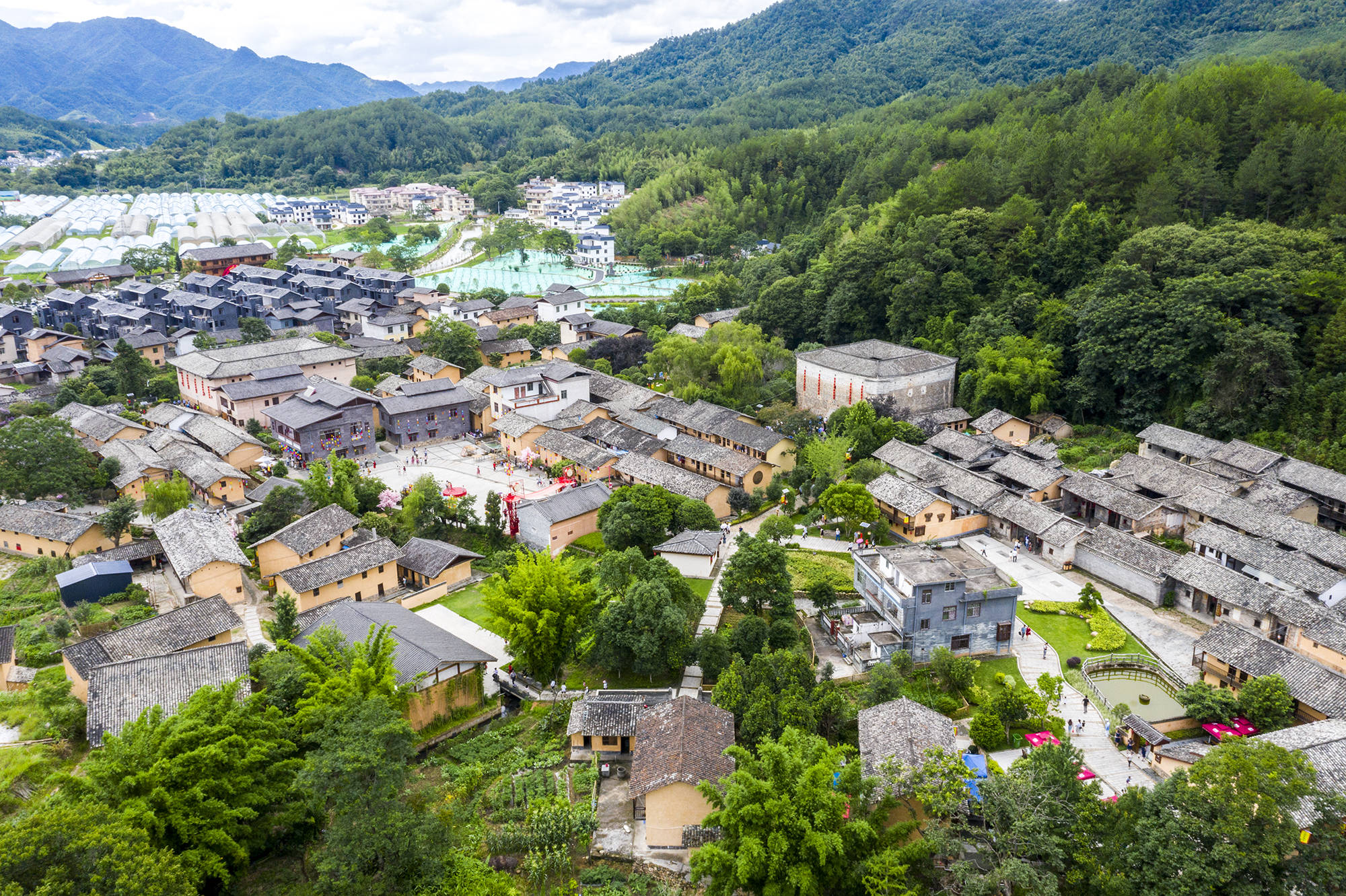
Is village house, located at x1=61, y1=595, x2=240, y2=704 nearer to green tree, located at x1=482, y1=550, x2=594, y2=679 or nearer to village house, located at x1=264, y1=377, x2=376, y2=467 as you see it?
green tree, located at x1=482, y1=550, x2=594, y2=679

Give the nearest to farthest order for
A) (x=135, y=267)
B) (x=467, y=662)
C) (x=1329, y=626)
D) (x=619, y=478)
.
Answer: (x=467, y=662) < (x=1329, y=626) < (x=619, y=478) < (x=135, y=267)

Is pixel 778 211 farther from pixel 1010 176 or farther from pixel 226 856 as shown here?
pixel 226 856

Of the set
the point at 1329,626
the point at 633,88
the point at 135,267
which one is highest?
the point at 633,88

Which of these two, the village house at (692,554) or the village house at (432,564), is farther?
the village house at (692,554)

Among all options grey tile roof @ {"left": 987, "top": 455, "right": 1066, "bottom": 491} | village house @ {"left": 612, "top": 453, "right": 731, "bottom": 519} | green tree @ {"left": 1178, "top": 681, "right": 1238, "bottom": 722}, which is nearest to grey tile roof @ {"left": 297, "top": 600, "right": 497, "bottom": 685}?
village house @ {"left": 612, "top": 453, "right": 731, "bottom": 519}

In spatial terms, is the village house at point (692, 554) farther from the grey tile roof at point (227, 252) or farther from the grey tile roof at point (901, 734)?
the grey tile roof at point (227, 252)

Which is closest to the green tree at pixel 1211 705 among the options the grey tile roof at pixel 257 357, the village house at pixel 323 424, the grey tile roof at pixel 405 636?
the grey tile roof at pixel 405 636

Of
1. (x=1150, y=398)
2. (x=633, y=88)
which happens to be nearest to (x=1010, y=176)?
(x=1150, y=398)
